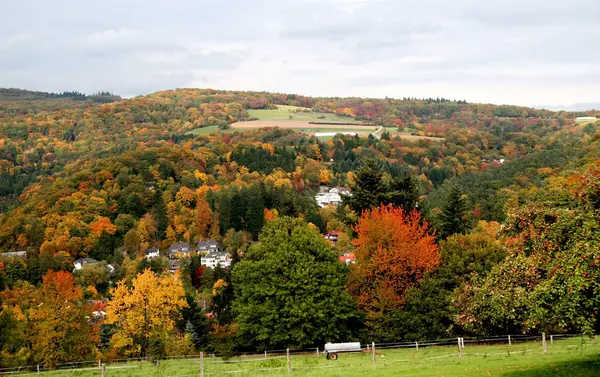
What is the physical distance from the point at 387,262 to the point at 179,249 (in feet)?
283

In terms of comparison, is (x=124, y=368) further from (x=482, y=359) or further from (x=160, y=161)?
(x=160, y=161)

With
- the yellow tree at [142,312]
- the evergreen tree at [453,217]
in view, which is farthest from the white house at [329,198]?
the yellow tree at [142,312]

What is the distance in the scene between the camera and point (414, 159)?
192625 mm

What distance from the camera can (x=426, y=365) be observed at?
25.1 m

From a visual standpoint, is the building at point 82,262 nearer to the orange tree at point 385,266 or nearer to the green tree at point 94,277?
the green tree at point 94,277

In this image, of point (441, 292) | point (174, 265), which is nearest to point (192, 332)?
point (441, 292)

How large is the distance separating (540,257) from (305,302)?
2049 cm

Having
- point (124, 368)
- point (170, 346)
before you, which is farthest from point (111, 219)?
point (124, 368)

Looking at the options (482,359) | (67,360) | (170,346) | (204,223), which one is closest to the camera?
(482,359)

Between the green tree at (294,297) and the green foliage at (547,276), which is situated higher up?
the green foliage at (547,276)

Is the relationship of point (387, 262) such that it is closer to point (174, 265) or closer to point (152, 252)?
point (174, 265)

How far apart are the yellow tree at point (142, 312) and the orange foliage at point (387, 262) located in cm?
1382

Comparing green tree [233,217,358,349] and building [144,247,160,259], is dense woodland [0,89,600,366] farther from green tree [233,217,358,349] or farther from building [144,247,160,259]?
building [144,247,160,259]

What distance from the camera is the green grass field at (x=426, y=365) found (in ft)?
69.5
